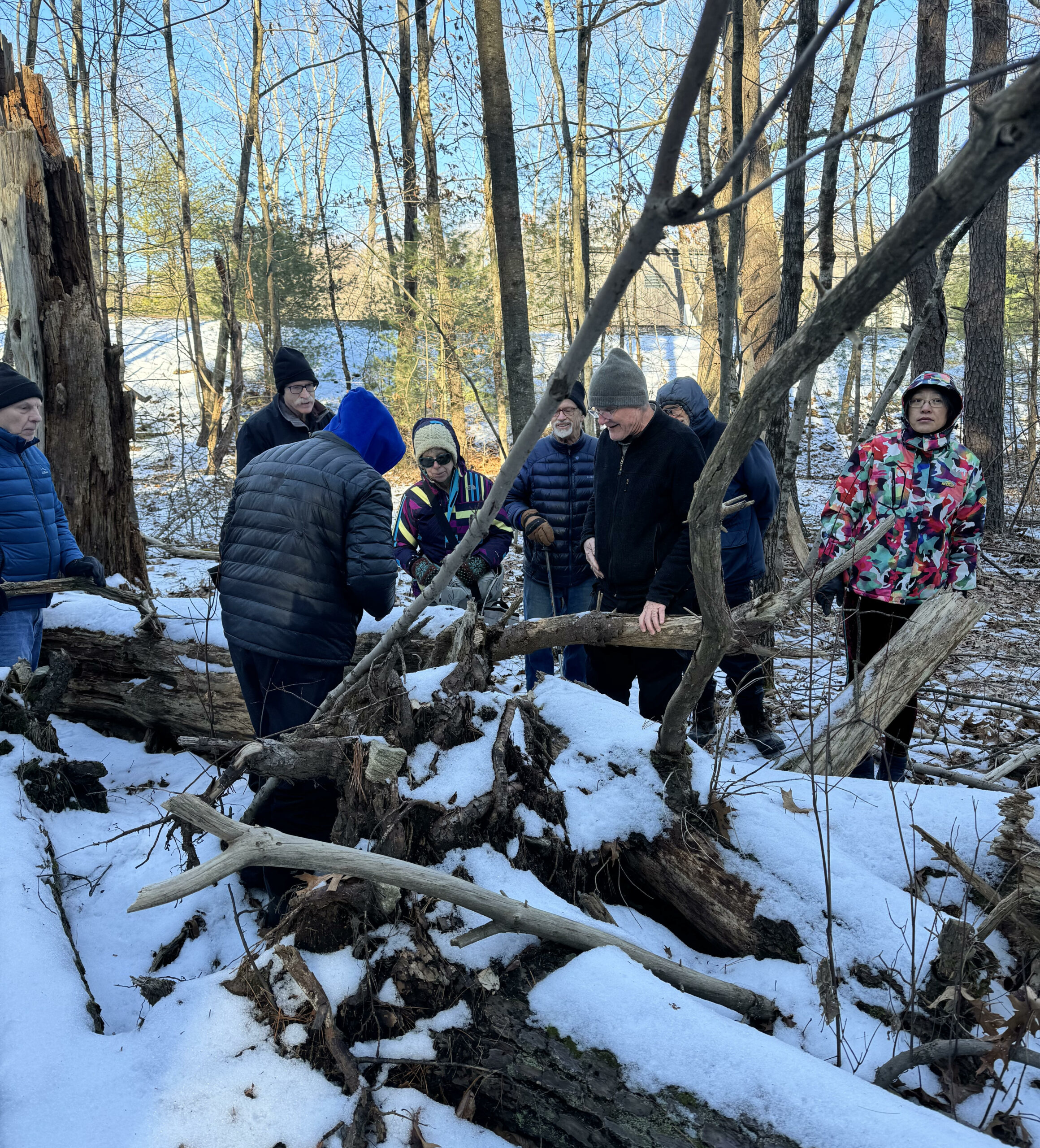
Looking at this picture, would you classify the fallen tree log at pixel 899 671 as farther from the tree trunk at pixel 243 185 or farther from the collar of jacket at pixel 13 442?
the tree trunk at pixel 243 185

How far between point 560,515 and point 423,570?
0.90 meters

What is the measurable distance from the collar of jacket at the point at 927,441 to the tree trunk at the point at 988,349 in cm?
694

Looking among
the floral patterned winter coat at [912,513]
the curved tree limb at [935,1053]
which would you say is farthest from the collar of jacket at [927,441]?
the curved tree limb at [935,1053]

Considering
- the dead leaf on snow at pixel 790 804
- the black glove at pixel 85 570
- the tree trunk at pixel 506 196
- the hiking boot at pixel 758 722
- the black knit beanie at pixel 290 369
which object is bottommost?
the hiking boot at pixel 758 722

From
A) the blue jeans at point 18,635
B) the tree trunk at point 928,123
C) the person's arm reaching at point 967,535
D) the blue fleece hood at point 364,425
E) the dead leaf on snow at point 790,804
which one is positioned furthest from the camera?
the tree trunk at point 928,123

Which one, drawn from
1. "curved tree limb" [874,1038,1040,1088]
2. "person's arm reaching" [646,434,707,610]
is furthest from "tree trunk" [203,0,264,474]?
"curved tree limb" [874,1038,1040,1088]

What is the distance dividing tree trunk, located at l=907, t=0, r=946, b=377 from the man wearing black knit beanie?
5993mm

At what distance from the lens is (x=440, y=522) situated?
451 cm

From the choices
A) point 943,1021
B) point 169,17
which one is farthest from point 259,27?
point 943,1021

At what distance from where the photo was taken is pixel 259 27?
42.8 feet

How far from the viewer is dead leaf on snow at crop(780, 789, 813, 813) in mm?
2572

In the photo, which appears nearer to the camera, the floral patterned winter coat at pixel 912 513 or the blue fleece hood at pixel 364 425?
the blue fleece hood at pixel 364 425

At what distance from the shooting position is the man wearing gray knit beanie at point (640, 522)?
3279mm

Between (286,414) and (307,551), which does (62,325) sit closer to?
(286,414)
